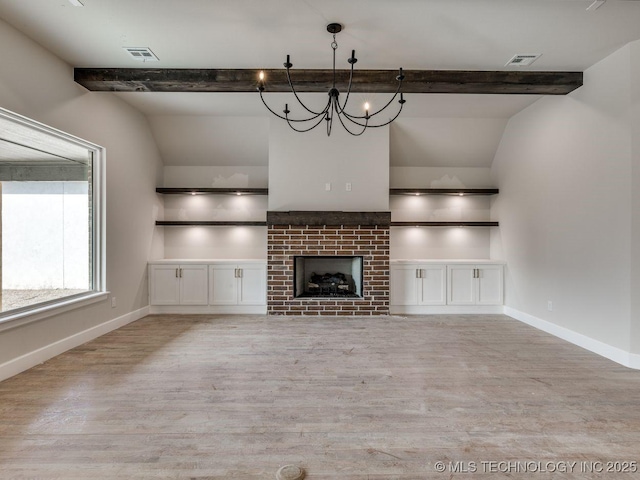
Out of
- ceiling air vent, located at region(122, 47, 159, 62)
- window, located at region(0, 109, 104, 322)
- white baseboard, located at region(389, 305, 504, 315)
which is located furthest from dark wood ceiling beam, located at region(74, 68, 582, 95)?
white baseboard, located at region(389, 305, 504, 315)

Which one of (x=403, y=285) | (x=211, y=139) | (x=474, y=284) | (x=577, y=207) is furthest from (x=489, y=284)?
(x=211, y=139)

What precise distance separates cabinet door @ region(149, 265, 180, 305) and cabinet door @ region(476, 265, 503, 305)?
177 inches

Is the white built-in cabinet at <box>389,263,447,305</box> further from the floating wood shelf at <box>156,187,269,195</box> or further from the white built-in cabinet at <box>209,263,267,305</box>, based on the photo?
the floating wood shelf at <box>156,187,269,195</box>

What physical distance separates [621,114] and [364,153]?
2762 mm

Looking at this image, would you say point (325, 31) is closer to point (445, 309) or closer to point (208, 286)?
point (208, 286)

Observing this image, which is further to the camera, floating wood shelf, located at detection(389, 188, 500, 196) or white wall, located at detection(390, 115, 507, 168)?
floating wood shelf, located at detection(389, 188, 500, 196)

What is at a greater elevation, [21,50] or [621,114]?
[21,50]

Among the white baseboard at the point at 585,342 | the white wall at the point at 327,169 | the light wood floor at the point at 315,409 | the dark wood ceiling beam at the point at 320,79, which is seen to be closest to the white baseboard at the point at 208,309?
the light wood floor at the point at 315,409

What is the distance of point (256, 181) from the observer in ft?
17.4

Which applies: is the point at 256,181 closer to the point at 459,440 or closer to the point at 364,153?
the point at 364,153

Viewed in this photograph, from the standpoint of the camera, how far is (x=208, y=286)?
4.73 meters

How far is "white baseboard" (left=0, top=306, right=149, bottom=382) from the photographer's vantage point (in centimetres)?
262

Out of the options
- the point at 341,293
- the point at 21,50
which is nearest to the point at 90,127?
the point at 21,50

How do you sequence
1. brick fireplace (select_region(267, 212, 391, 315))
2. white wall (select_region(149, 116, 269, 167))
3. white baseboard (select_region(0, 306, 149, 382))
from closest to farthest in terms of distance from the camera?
white baseboard (select_region(0, 306, 149, 382)) < brick fireplace (select_region(267, 212, 391, 315)) < white wall (select_region(149, 116, 269, 167))
